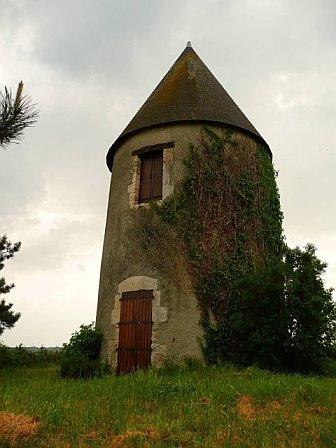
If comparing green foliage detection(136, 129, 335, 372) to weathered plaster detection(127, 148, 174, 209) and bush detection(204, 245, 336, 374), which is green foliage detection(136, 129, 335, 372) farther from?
weathered plaster detection(127, 148, 174, 209)

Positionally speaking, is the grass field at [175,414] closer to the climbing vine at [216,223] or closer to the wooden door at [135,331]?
the wooden door at [135,331]

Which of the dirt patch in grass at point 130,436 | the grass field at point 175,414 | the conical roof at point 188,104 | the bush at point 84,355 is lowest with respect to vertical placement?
the dirt patch in grass at point 130,436

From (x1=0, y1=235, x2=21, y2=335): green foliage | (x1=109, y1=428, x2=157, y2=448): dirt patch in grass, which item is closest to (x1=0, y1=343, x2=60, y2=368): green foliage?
(x1=0, y1=235, x2=21, y2=335): green foliage

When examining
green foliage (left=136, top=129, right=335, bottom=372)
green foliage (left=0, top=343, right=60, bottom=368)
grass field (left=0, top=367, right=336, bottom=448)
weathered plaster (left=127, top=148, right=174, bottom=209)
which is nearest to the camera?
grass field (left=0, top=367, right=336, bottom=448)

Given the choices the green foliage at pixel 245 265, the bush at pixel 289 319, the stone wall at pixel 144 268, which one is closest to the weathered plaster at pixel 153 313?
the stone wall at pixel 144 268

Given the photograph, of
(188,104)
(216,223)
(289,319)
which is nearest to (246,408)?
(289,319)

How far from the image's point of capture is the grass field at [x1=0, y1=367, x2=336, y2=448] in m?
4.66

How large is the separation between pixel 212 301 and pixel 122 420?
4.82 metres

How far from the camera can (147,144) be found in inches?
461

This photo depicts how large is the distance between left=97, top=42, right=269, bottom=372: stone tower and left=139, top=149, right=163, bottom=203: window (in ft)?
0.09

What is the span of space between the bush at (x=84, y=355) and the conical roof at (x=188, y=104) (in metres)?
5.18

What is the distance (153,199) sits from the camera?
11.2 meters

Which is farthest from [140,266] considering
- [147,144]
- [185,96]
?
[185,96]

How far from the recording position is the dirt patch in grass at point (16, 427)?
453 centimetres
